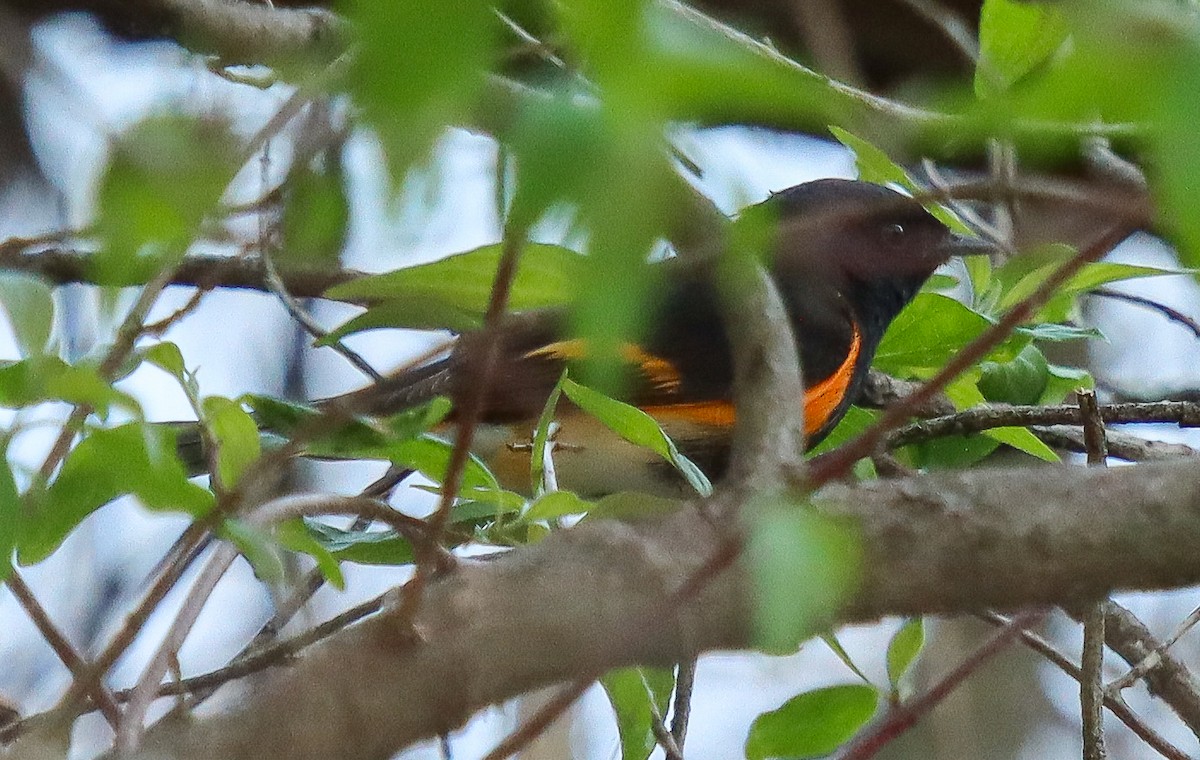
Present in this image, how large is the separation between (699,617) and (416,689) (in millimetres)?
141

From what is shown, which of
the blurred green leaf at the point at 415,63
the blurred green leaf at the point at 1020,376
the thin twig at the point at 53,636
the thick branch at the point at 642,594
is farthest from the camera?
the blurred green leaf at the point at 1020,376

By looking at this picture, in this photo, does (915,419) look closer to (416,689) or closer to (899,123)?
(899,123)

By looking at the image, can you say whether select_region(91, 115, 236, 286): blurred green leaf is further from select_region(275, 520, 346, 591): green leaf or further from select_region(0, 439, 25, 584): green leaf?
select_region(275, 520, 346, 591): green leaf

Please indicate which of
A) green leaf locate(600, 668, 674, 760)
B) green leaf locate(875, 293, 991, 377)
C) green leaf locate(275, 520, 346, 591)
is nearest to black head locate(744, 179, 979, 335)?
green leaf locate(875, 293, 991, 377)

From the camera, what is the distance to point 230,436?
0.92 m

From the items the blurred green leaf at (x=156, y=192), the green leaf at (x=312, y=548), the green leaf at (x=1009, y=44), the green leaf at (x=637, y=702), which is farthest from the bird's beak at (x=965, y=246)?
the blurred green leaf at (x=156, y=192)

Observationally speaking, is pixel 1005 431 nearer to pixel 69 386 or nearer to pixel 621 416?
pixel 621 416

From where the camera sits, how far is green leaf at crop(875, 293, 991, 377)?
5.17 feet

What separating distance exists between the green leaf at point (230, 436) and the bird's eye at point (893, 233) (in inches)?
59.7

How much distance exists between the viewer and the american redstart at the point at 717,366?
1.91 m

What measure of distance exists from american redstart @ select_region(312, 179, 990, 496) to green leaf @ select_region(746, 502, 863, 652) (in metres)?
1.20

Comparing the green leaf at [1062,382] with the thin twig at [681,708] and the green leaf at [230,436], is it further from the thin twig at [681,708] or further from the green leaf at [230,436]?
the green leaf at [230,436]

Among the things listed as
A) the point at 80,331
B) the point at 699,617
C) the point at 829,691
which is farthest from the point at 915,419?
the point at 699,617

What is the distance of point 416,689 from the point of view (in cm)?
64
